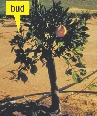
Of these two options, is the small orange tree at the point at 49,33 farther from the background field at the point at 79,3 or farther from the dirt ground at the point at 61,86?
the background field at the point at 79,3

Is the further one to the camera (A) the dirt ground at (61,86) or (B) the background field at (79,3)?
A: (B) the background field at (79,3)

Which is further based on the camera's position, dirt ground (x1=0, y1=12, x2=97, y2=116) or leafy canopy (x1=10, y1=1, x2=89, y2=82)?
dirt ground (x1=0, y1=12, x2=97, y2=116)

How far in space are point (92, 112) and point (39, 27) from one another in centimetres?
496

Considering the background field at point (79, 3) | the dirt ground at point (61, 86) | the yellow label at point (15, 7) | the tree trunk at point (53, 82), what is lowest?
the dirt ground at point (61, 86)

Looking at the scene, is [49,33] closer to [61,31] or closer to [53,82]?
[61,31]

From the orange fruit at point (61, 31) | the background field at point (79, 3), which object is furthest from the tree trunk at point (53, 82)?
the background field at point (79, 3)

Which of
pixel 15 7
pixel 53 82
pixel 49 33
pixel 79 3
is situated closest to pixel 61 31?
pixel 49 33

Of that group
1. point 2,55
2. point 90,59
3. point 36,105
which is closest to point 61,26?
point 36,105

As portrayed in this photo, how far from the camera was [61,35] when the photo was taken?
7488 millimetres

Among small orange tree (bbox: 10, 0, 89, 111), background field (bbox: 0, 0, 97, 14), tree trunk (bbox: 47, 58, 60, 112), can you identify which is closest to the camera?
small orange tree (bbox: 10, 0, 89, 111)

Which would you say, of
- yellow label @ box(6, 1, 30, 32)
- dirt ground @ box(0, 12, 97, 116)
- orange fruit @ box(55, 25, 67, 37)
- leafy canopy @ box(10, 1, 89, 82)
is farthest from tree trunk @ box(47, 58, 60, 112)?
yellow label @ box(6, 1, 30, 32)

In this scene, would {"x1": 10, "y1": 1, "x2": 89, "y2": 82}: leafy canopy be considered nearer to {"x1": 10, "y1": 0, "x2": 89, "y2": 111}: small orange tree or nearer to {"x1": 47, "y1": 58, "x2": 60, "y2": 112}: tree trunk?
{"x1": 10, "y1": 0, "x2": 89, "y2": 111}: small orange tree

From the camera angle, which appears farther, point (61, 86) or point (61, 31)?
point (61, 86)

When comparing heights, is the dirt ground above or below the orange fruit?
below
